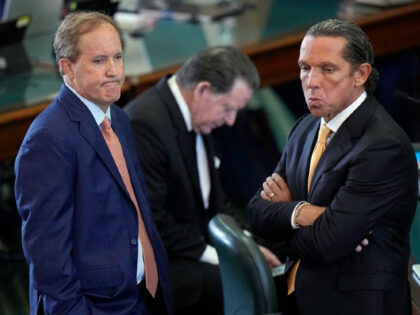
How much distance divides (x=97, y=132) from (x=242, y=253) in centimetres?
50

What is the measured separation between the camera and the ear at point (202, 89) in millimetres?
3049

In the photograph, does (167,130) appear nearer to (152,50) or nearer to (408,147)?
(408,147)

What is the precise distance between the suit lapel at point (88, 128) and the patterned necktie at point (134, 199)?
0.24ft

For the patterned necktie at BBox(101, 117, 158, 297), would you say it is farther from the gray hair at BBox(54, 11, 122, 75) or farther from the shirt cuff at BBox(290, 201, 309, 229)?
the shirt cuff at BBox(290, 201, 309, 229)

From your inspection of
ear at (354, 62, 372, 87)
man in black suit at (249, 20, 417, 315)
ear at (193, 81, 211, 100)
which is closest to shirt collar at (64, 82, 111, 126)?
man in black suit at (249, 20, 417, 315)

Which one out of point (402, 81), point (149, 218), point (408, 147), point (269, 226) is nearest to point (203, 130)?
point (149, 218)

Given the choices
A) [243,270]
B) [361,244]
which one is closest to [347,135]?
[361,244]

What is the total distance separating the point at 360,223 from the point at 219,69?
1.23 meters

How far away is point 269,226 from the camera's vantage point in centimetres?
215

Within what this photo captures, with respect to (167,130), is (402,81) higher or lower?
lower

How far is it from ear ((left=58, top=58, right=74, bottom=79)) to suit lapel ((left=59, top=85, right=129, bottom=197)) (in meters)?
0.04

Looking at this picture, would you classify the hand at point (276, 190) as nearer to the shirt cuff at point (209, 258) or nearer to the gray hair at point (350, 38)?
the gray hair at point (350, 38)

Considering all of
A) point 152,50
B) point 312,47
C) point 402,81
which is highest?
point 312,47

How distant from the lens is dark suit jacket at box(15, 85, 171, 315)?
6.77 feet
